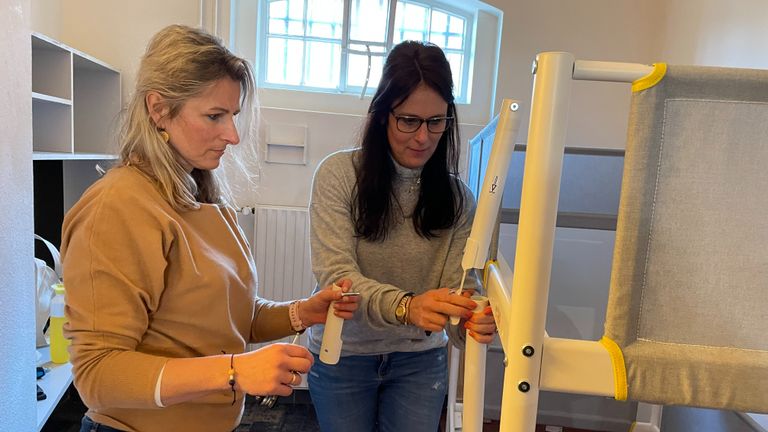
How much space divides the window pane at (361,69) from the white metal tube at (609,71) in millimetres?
2010

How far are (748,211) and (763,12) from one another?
1.44 meters

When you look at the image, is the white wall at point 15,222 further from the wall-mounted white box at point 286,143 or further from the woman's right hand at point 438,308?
the wall-mounted white box at point 286,143

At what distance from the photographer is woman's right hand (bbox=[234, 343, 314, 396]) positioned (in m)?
0.70

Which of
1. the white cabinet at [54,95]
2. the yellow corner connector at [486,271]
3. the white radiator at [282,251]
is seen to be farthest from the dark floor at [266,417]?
the yellow corner connector at [486,271]

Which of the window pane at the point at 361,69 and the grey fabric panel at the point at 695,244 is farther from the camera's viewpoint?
the window pane at the point at 361,69

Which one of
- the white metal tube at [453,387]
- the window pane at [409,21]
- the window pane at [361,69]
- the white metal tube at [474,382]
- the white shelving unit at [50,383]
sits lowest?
the white metal tube at [453,387]

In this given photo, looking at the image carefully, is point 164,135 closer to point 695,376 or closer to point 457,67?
point 695,376

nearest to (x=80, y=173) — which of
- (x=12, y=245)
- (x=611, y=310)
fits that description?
(x=12, y=245)

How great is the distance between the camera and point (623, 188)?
55 cm

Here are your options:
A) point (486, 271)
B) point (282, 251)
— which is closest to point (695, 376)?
point (486, 271)

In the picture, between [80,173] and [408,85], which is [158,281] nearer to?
[408,85]

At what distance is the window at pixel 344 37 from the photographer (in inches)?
96.3

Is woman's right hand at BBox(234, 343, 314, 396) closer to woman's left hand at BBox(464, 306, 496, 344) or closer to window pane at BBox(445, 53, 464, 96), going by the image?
woman's left hand at BBox(464, 306, 496, 344)

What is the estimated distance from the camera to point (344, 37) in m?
2.46
